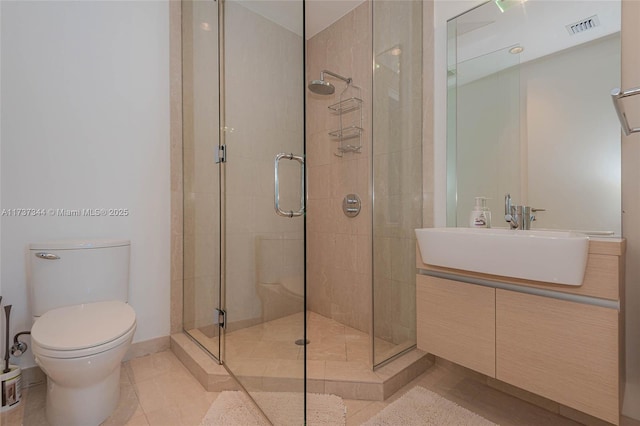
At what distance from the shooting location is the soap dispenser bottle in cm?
162

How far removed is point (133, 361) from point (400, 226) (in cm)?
177

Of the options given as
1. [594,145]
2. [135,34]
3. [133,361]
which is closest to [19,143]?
[135,34]

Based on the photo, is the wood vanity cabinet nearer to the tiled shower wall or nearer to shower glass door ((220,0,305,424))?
shower glass door ((220,0,305,424))

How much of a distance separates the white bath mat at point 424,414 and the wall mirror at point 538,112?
0.90 m

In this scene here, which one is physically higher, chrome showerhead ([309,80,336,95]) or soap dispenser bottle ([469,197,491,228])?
chrome showerhead ([309,80,336,95])

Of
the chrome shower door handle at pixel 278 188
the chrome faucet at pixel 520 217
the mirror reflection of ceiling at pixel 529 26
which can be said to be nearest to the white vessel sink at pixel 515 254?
the chrome faucet at pixel 520 217

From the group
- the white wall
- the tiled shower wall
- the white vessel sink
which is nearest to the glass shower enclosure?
the white wall

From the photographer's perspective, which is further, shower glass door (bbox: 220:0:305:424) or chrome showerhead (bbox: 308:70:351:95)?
chrome showerhead (bbox: 308:70:351:95)

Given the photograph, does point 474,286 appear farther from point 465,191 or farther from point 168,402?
point 168,402

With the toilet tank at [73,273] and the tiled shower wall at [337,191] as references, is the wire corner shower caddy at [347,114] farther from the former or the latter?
the toilet tank at [73,273]

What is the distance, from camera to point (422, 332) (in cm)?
154

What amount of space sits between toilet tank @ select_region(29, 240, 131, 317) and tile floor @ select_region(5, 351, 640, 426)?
17.1 inches

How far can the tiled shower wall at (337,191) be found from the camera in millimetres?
2373

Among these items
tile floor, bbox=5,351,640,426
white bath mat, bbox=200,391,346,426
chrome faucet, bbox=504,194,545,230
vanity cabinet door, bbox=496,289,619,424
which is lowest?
tile floor, bbox=5,351,640,426
